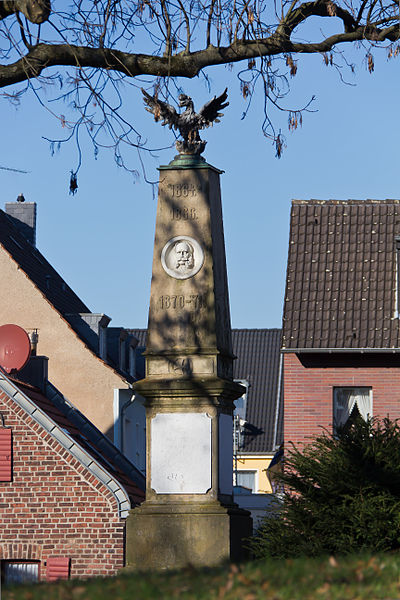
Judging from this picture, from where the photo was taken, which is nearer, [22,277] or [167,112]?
[167,112]

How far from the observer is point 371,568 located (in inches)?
308

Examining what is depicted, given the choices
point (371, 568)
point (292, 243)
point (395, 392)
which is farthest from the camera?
point (292, 243)

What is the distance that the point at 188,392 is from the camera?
14016 mm

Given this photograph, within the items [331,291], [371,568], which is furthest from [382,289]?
[371,568]

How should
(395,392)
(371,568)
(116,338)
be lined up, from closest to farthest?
(371,568), (395,392), (116,338)

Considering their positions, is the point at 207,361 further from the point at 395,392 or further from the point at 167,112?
the point at 395,392

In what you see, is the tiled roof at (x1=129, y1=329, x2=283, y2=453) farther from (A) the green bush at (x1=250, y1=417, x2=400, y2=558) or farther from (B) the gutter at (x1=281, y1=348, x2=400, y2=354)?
(A) the green bush at (x1=250, y1=417, x2=400, y2=558)

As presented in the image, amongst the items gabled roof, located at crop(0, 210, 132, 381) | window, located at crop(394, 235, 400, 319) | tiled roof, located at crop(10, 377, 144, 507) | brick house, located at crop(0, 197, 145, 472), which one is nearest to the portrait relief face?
tiled roof, located at crop(10, 377, 144, 507)

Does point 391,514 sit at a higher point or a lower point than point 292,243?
lower

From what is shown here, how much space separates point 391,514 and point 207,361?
2748 mm

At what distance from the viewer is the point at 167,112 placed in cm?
1423

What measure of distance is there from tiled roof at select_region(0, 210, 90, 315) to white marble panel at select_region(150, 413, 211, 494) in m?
17.5

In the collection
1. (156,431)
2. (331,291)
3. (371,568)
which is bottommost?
(371,568)

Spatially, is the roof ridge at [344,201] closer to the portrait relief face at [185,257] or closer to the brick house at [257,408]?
the portrait relief face at [185,257]
